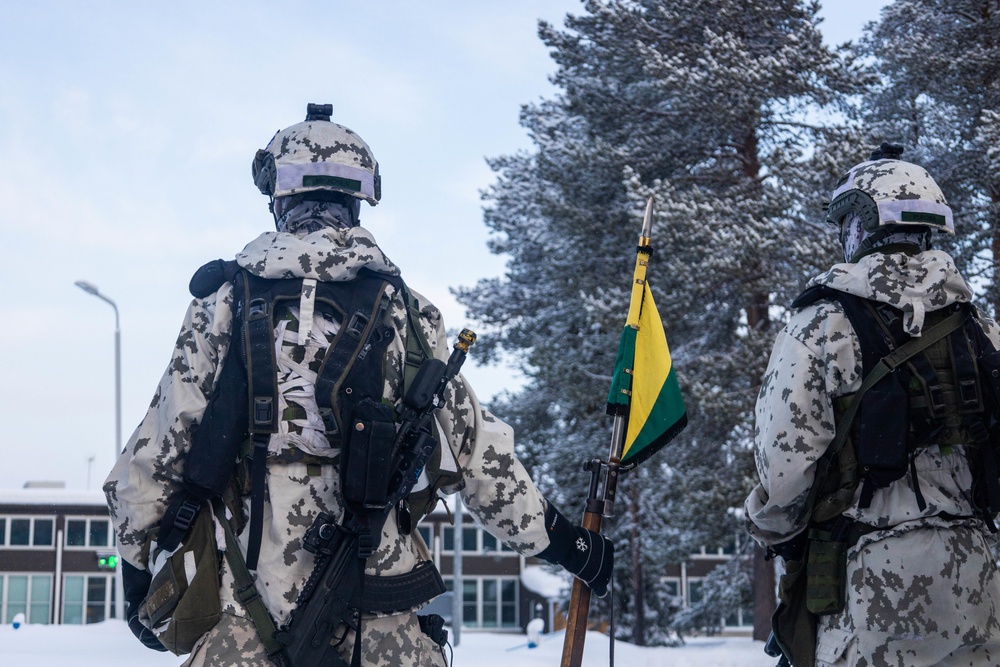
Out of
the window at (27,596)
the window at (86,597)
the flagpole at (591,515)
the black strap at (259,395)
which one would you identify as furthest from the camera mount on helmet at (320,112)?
the window at (27,596)

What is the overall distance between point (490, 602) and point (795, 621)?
48.9 m

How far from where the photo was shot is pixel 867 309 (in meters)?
3.93

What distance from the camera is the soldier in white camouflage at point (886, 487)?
362cm

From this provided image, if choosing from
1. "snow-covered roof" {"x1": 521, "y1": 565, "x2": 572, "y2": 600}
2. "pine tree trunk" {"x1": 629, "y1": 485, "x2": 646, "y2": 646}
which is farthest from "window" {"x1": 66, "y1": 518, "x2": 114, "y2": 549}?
"pine tree trunk" {"x1": 629, "y1": 485, "x2": 646, "y2": 646}

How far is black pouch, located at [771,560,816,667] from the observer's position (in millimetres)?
3904

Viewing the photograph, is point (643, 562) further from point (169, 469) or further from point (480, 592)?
point (480, 592)

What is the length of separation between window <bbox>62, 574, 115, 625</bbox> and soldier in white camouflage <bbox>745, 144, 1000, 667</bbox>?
49.3 m

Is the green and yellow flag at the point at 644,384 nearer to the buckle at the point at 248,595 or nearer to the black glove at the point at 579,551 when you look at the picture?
the black glove at the point at 579,551

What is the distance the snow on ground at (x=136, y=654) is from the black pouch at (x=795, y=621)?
1178 cm

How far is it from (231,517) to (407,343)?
2.56ft

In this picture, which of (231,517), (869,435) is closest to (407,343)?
(231,517)

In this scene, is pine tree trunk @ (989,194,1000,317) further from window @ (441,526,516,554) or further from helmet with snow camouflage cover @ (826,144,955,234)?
window @ (441,526,516,554)

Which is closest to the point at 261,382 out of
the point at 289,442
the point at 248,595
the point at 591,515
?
the point at 289,442

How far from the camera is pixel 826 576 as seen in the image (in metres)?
3.78
